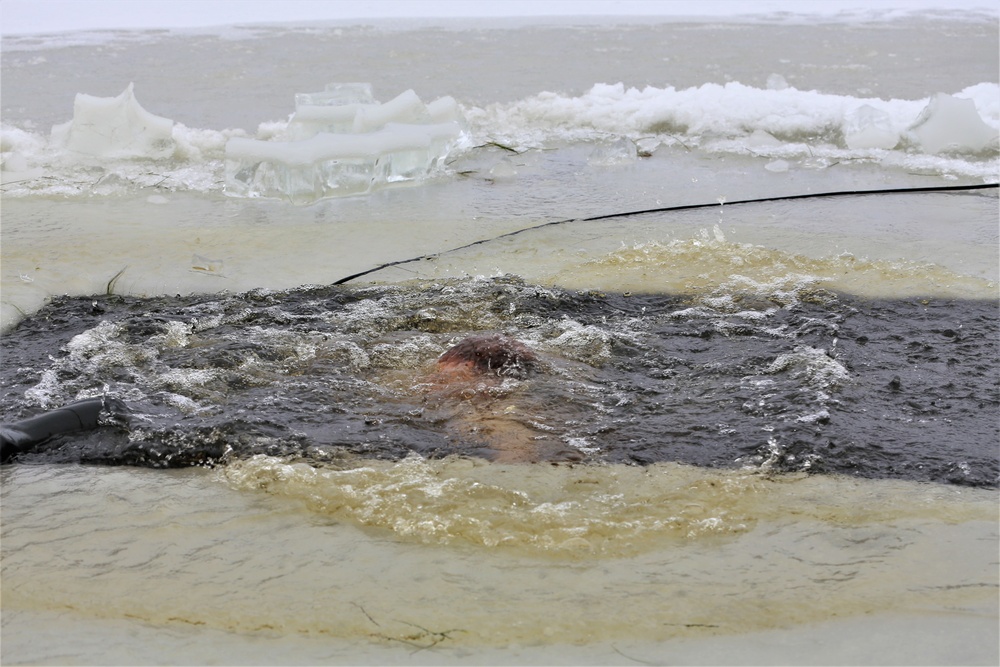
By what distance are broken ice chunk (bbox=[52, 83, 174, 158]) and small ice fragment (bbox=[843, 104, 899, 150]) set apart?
15.7 ft

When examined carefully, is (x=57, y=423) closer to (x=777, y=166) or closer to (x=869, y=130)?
(x=777, y=166)

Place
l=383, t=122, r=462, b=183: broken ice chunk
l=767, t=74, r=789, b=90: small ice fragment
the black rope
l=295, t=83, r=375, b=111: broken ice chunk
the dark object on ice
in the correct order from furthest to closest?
1. l=767, t=74, r=789, b=90: small ice fragment
2. l=295, t=83, r=375, b=111: broken ice chunk
3. l=383, t=122, r=462, b=183: broken ice chunk
4. the black rope
5. the dark object on ice

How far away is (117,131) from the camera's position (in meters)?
6.31

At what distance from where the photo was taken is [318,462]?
282cm

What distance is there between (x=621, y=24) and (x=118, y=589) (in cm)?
1268

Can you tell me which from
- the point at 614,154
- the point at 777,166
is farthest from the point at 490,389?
the point at 777,166

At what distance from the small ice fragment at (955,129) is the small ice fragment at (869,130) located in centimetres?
23

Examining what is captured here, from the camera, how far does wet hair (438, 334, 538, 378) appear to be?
3.34 meters

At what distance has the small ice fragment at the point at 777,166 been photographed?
610 cm

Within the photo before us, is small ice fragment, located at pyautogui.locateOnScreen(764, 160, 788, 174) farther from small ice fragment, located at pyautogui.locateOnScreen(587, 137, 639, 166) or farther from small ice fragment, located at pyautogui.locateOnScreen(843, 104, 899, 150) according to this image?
small ice fragment, located at pyautogui.locateOnScreen(587, 137, 639, 166)

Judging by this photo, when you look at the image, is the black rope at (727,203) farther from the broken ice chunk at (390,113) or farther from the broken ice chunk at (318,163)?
the broken ice chunk at (390,113)

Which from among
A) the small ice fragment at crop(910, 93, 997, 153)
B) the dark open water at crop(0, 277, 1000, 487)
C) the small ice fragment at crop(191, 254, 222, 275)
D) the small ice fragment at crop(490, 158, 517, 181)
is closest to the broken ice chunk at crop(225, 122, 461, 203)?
the small ice fragment at crop(490, 158, 517, 181)

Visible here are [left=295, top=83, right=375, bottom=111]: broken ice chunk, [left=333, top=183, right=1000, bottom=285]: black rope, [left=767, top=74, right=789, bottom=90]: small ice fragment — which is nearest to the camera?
[left=333, top=183, right=1000, bottom=285]: black rope

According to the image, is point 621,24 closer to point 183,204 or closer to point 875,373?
point 183,204
